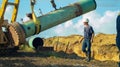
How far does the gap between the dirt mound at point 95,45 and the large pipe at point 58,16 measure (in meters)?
1.76

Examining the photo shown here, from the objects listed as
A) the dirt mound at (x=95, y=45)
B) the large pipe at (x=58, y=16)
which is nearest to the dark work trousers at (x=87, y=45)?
the dirt mound at (x=95, y=45)

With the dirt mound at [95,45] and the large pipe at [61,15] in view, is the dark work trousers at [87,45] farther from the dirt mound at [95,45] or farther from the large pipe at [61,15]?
the large pipe at [61,15]

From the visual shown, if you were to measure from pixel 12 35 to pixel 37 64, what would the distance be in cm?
339

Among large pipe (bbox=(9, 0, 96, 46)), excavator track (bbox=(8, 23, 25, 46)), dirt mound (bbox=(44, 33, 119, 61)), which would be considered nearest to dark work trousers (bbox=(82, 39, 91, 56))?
dirt mound (bbox=(44, 33, 119, 61))

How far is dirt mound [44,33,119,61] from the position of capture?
2003cm

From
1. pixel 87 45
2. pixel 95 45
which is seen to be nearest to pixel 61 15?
pixel 95 45

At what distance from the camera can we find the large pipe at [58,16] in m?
18.9

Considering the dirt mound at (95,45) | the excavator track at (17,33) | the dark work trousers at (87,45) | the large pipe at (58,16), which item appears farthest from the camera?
the dirt mound at (95,45)

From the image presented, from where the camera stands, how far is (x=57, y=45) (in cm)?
2458

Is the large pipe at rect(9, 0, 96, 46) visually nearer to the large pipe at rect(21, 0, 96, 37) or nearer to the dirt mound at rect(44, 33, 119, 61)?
the large pipe at rect(21, 0, 96, 37)

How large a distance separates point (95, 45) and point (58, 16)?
256cm

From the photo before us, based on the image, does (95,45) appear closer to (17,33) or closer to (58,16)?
(58,16)

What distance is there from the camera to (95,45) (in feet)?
69.1

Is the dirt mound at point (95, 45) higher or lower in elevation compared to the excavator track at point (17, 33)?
lower
